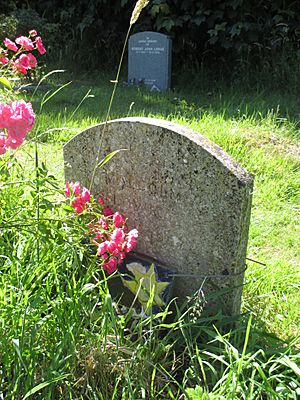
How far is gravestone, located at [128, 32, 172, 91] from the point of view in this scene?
615 cm

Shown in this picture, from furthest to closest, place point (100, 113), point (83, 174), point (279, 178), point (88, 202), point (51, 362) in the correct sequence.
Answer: point (100, 113)
point (279, 178)
point (83, 174)
point (88, 202)
point (51, 362)

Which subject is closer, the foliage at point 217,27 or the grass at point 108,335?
the grass at point 108,335

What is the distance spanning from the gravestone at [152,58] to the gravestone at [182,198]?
432 cm

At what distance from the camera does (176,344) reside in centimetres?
168

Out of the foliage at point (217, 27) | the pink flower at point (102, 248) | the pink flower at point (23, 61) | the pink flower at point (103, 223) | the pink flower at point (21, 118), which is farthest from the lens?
the foliage at point (217, 27)

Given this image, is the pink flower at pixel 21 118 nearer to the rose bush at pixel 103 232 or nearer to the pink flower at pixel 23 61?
the rose bush at pixel 103 232

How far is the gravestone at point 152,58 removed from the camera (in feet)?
20.2

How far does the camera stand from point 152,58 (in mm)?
6223

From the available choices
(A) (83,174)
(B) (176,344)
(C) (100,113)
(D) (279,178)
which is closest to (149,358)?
(B) (176,344)

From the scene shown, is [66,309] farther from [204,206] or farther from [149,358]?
[204,206]

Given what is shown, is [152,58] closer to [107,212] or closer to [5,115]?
[107,212]

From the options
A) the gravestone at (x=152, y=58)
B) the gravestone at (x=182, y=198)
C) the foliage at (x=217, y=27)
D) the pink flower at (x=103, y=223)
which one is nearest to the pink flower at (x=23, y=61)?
the gravestone at (x=182, y=198)

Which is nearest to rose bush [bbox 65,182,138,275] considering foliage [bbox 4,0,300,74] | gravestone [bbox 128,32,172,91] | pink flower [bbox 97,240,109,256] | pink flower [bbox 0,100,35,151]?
pink flower [bbox 97,240,109,256]

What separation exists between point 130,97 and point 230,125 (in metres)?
1.75
